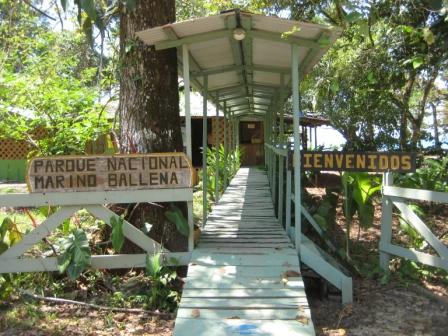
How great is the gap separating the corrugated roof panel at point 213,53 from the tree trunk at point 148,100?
36cm

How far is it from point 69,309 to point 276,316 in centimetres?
215

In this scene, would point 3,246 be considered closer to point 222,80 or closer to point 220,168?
point 222,80

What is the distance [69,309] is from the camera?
4.85m

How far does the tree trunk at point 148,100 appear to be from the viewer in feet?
19.0

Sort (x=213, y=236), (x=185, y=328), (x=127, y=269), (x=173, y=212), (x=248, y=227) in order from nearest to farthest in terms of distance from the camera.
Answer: (x=185, y=328)
(x=173, y=212)
(x=127, y=269)
(x=213, y=236)
(x=248, y=227)

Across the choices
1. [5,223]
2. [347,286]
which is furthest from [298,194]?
[5,223]

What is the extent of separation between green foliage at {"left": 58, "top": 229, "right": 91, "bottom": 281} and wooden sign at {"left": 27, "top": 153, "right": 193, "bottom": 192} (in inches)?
20.0

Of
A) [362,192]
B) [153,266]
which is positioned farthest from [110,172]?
[362,192]

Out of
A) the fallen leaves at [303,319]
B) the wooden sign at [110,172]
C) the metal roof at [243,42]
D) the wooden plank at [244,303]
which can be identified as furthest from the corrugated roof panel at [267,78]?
the fallen leaves at [303,319]

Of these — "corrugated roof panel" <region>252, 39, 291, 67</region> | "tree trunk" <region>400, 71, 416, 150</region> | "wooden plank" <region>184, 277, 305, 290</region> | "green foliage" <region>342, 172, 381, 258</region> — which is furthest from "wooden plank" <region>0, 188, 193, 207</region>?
"tree trunk" <region>400, 71, 416, 150</region>

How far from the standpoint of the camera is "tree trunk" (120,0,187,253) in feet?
19.0

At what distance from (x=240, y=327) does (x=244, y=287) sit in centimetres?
79

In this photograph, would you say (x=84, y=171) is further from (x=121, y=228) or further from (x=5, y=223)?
(x=5, y=223)

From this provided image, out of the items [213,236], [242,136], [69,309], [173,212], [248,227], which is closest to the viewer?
[69,309]
